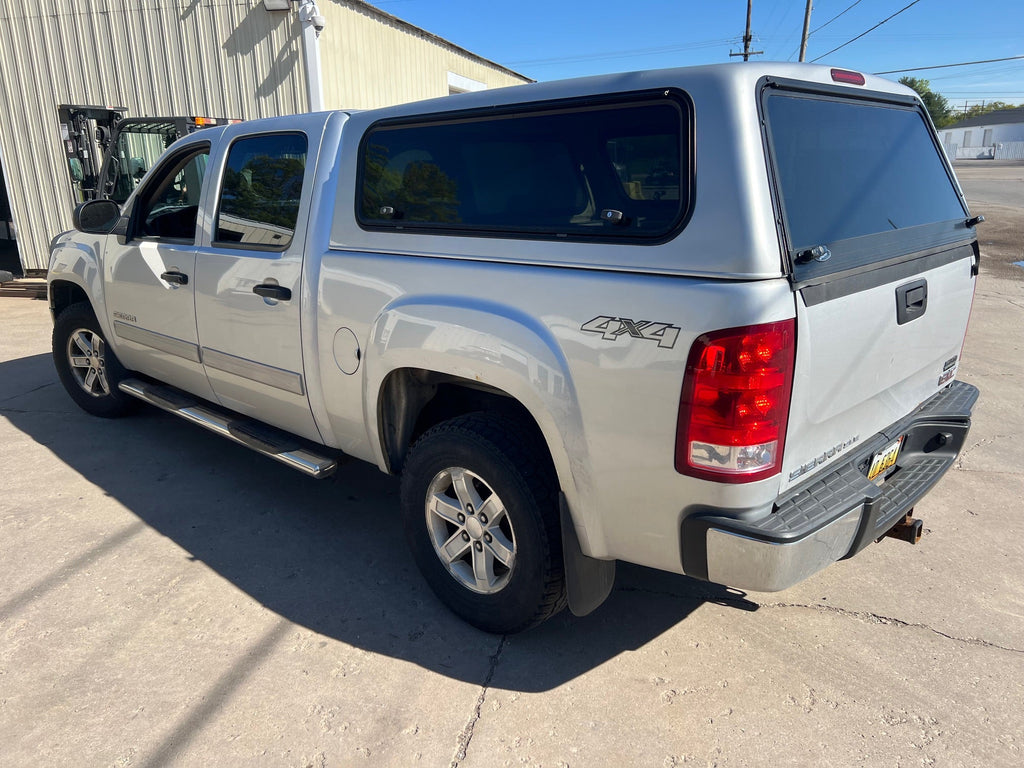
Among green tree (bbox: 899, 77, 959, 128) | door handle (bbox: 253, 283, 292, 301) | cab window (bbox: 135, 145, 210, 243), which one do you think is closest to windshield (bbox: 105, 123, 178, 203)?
cab window (bbox: 135, 145, 210, 243)

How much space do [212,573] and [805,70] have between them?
316 cm

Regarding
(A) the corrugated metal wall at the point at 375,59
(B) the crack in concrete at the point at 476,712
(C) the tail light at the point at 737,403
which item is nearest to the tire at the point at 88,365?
(B) the crack in concrete at the point at 476,712

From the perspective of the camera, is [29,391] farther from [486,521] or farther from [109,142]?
[486,521]

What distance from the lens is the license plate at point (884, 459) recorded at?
8.51 ft

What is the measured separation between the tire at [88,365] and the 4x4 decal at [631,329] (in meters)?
3.92

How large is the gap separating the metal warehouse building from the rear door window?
27.8 feet

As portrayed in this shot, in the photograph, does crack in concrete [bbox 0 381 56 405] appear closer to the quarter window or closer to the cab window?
the cab window

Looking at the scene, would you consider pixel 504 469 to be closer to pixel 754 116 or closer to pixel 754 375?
pixel 754 375

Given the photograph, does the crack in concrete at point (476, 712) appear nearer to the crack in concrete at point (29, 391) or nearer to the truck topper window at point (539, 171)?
the truck topper window at point (539, 171)

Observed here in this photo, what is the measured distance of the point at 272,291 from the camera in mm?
3350

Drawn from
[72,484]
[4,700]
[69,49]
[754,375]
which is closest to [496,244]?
[754,375]

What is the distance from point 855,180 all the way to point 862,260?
39 cm

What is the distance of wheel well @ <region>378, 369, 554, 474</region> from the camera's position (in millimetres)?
2967

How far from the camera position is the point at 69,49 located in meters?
10.2
